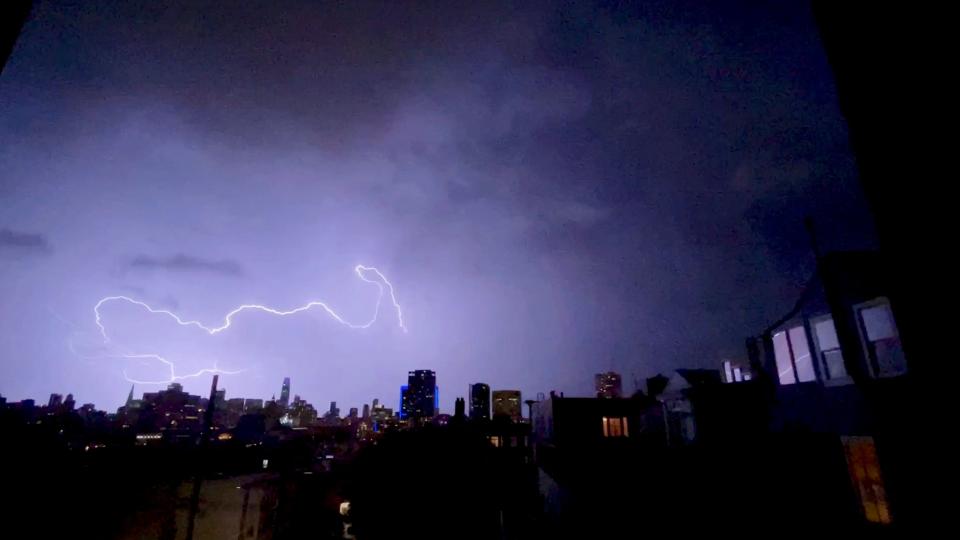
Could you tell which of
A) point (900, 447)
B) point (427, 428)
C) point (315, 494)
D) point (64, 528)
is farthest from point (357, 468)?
point (315, 494)

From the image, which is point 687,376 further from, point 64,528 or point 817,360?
point 64,528

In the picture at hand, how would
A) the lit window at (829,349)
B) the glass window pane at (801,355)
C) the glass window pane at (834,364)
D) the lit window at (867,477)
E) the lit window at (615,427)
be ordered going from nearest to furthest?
the lit window at (867,477) < the glass window pane at (834,364) < the lit window at (829,349) < the glass window pane at (801,355) < the lit window at (615,427)

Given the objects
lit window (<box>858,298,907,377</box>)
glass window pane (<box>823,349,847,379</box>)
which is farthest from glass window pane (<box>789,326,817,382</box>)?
lit window (<box>858,298,907,377</box>)

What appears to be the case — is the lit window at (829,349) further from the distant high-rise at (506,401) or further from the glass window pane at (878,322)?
the distant high-rise at (506,401)

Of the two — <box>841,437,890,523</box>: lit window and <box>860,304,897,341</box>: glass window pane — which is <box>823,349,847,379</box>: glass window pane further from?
<box>841,437,890,523</box>: lit window

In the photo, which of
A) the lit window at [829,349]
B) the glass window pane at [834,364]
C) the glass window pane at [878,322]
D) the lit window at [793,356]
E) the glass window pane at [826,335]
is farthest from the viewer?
the lit window at [793,356]

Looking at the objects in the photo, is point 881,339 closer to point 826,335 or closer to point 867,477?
point 826,335

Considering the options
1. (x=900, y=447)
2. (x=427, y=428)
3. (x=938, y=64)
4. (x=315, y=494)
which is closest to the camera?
(x=938, y=64)

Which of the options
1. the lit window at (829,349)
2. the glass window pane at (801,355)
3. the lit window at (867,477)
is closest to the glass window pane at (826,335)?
the lit window at (829,349)
